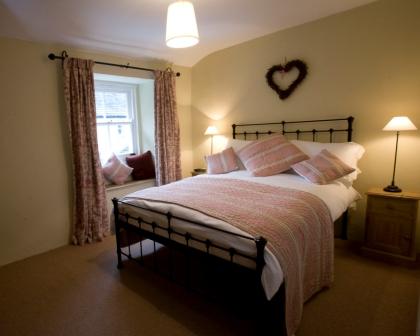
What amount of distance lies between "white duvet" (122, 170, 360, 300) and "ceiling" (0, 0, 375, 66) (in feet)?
5.60

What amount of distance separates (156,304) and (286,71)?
9.45 feet

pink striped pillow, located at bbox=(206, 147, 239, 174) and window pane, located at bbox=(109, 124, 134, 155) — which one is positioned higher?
window pane, located at bbox=(109, 124, 134, 155)

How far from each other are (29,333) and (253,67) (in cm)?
353

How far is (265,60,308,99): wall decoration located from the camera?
3.05 meters

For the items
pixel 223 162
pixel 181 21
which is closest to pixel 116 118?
pixel 223 162

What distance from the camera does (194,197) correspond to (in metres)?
2.13

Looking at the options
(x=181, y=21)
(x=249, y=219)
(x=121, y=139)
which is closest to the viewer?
(x=249, y=219)

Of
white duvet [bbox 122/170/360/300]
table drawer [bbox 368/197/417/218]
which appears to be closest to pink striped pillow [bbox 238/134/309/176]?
white duvet [bbox 122/170/360/300]

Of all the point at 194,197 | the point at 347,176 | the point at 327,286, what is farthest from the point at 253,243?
the point at 347,176

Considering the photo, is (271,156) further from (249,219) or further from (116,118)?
(116,118)

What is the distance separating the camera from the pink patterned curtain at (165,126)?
3711 millimetres

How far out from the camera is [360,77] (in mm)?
2713

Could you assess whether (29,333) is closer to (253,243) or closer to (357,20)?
(253,243)

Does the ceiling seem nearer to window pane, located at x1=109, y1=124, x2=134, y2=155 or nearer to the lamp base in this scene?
window pane, located at x1=109, y1=124, x2=134, y2=155
